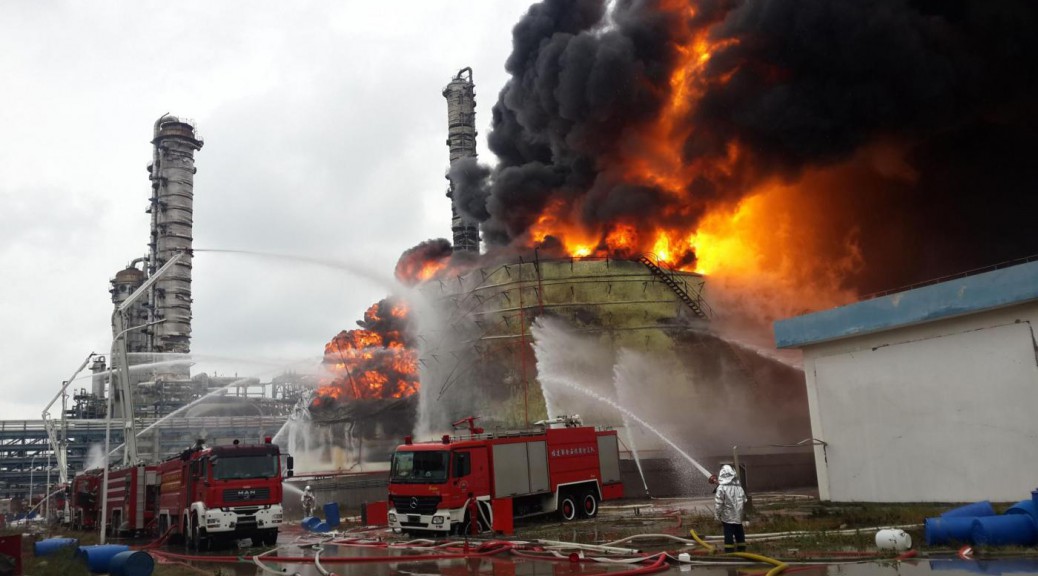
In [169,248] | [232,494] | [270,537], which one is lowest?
[270,537]

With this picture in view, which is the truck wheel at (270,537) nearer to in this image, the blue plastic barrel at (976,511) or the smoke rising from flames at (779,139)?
the blue plastic barrel at (976,511)

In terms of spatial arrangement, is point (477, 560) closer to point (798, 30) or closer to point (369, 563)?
point (369, 563)

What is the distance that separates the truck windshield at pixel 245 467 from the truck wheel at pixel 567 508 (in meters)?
8.10

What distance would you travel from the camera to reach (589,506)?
75.8 ft

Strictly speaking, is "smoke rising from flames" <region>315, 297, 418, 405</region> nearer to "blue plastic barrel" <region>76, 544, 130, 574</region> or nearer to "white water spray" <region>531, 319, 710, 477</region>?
"white water spray" <region>531, 319, 710, 477</region>

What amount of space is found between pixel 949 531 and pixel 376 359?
44805 mm

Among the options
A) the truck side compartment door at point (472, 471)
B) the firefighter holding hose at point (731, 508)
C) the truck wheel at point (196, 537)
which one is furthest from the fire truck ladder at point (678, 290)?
the firefighter holding hose at point (731, 508)

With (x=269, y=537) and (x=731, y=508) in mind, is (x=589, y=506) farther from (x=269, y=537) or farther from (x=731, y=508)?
(x=731, y=508)

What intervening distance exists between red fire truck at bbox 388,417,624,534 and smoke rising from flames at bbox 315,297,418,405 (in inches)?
1157

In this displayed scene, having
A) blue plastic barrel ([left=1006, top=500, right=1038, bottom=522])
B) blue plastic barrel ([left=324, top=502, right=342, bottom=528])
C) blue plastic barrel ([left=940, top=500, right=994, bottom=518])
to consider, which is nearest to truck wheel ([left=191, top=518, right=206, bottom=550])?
blue plastic barrel ([left=324, top=502, right=342, bottom=528])

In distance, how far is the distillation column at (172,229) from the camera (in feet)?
230

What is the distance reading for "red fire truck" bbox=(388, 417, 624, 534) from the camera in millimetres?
19562

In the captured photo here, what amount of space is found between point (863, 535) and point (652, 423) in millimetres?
22769

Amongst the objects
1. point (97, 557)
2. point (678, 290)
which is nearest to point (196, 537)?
point (97, 557)
